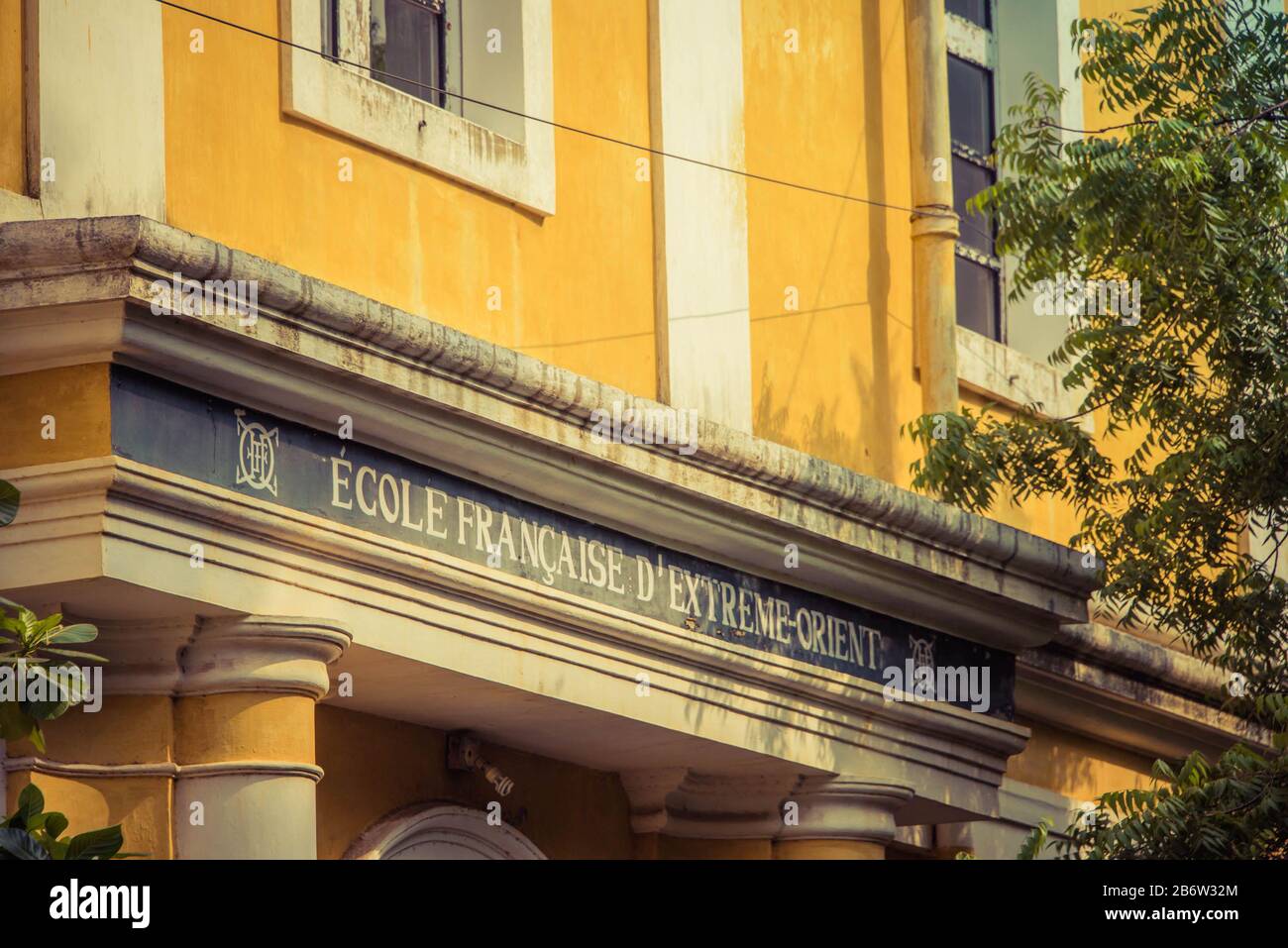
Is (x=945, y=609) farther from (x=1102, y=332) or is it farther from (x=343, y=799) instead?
(x=343, y=799)

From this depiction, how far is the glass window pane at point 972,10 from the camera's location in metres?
14.2

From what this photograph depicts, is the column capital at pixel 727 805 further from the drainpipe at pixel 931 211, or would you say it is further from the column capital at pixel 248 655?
the column capital at pixel 248 655

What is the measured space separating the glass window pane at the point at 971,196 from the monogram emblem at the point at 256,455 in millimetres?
5758

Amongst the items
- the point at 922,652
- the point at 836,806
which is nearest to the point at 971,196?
the point at 922,652

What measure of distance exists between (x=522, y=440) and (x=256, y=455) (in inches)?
46.6

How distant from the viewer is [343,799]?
393 inches

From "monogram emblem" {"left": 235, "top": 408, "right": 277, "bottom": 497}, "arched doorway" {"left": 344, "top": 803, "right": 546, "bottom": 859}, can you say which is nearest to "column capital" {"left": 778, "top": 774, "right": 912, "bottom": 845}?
"arched doorway" {"left": 344, "top": 803, "right": 546, "bottom": 859}

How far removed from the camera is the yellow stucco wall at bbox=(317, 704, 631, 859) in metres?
9.95

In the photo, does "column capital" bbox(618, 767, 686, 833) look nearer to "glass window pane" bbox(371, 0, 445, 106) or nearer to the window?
"glass window pane" bbox(371, 0, 445, 106)

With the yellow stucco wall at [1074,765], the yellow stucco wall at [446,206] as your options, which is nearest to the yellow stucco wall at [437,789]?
the yellow stucco wall at [446,206]

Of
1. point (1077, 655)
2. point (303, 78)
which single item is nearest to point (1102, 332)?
point (1077, 655)

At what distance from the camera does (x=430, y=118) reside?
10117 millimetres

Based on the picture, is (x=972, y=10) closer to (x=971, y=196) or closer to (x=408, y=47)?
(x=971, y=196)

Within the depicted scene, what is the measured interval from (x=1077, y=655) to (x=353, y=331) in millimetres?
5443
